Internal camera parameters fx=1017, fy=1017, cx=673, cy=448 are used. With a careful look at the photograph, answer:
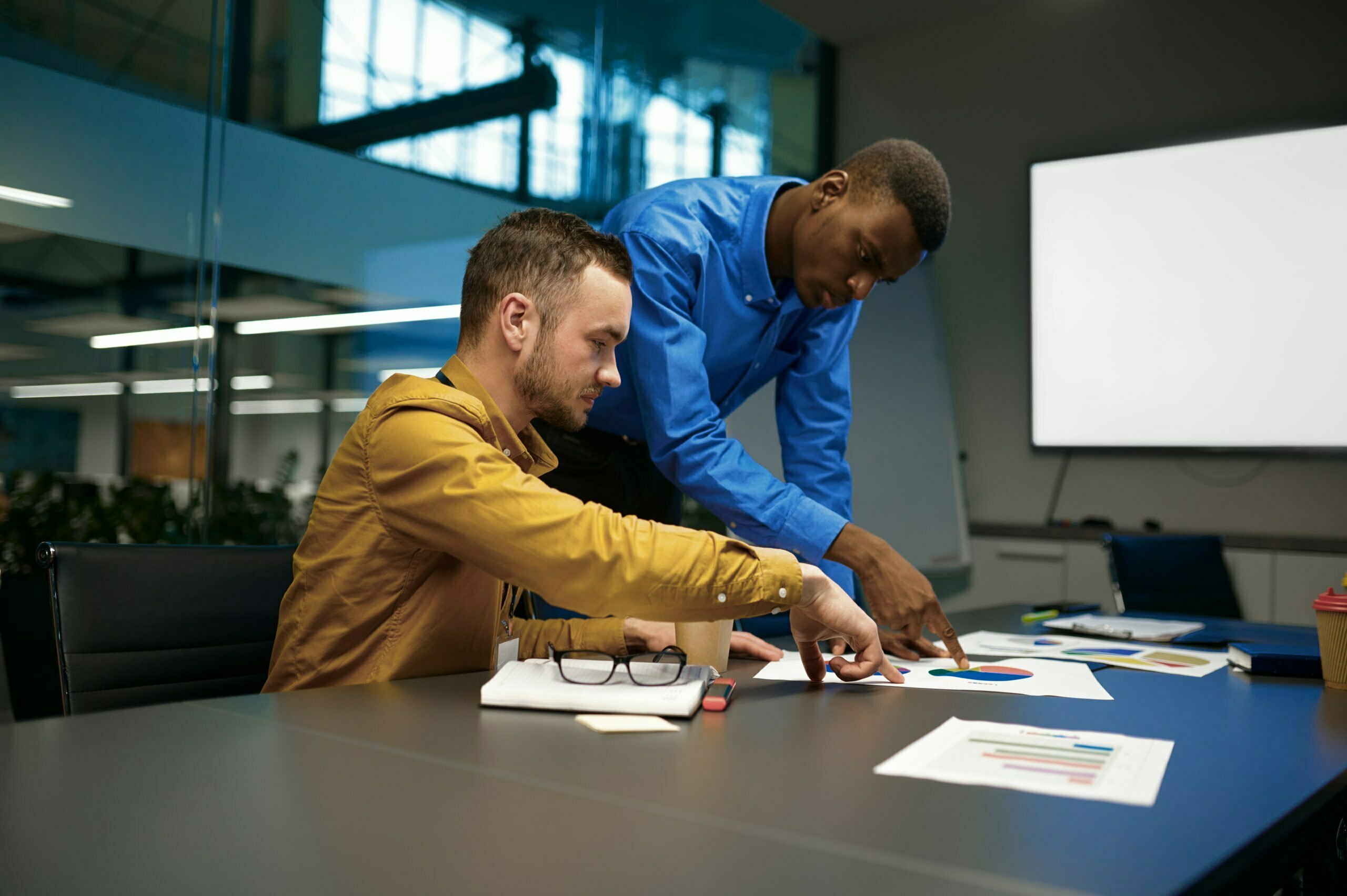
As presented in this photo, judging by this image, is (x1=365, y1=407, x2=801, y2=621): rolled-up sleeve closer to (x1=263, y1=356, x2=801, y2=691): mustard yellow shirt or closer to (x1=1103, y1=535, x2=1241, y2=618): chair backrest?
(x1=263, y1=356, x2=801, y2=691): mustard yellow shirt

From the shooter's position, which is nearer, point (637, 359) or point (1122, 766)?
point (1122, 766)

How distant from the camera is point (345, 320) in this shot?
10.4ft

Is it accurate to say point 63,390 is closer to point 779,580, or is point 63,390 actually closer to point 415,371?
point 415,371

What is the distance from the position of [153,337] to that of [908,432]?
329 cm

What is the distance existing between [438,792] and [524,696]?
0.28m

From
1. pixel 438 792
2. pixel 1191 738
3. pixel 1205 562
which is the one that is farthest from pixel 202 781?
pixel 1205 562

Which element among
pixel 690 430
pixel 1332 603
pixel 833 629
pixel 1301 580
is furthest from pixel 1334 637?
pixel 1301 580

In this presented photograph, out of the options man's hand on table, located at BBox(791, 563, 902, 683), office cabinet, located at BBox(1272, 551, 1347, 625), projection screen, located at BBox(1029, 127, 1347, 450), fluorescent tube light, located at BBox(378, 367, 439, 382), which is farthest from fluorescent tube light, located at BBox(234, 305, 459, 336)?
office cabinet, located at BBox(1272, 551, 1347, 625)

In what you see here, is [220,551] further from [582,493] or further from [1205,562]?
[1205,562]

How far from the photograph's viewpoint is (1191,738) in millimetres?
961

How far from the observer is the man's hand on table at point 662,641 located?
4.45 ft

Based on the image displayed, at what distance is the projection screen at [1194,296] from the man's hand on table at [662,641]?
3718 mm

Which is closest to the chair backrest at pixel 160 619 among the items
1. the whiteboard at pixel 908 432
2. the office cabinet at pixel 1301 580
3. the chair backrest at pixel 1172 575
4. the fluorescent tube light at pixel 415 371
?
the fluorescent tube light at pixel 415 371

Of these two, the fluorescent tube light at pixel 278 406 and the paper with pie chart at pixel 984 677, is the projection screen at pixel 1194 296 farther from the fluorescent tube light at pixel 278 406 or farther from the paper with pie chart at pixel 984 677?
the paper with pie chart at pixel 984 677
